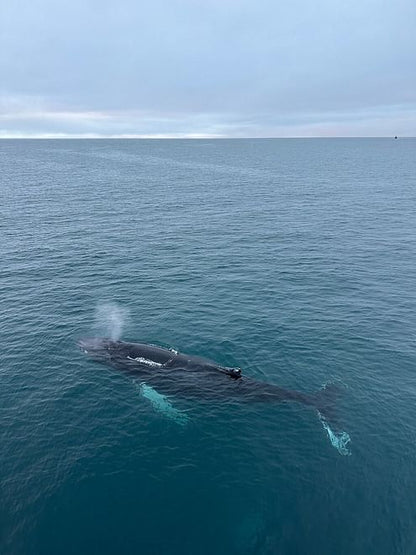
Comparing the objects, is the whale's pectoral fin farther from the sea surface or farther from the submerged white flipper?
the submerged white flipper

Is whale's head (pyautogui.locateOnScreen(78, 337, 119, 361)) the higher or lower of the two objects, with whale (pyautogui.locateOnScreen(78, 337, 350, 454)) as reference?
lower

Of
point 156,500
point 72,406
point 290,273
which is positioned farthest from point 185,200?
point 156,500

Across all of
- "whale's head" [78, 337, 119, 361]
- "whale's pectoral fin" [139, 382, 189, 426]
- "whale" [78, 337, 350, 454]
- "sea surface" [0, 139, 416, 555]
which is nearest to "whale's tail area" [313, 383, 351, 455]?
"whale" [78, 337, 350, 454]

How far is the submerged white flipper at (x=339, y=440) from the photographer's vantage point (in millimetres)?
47625

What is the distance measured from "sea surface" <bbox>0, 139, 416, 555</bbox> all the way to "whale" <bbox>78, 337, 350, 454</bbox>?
3.33ft

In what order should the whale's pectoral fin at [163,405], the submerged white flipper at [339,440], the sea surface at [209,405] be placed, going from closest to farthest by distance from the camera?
the sea surface at [209,405] < the submerged white flipper at [339,440] < the whale's pectoral fin at [163,405]

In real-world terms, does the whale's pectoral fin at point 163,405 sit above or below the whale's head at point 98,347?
above

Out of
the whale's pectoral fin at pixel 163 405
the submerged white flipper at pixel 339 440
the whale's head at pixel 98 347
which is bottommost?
the whale's head at pixel 98 347

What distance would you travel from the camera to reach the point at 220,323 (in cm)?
7238

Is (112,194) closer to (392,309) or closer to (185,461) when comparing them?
(392,309)

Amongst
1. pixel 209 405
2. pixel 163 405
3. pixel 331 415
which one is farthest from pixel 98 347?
pixel 331 415

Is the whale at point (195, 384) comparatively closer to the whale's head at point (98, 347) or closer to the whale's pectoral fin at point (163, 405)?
the whale's pectoral fin at point (163, 405)

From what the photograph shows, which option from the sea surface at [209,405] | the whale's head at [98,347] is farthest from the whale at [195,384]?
the sea surface at [209,405]

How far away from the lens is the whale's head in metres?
63.0
